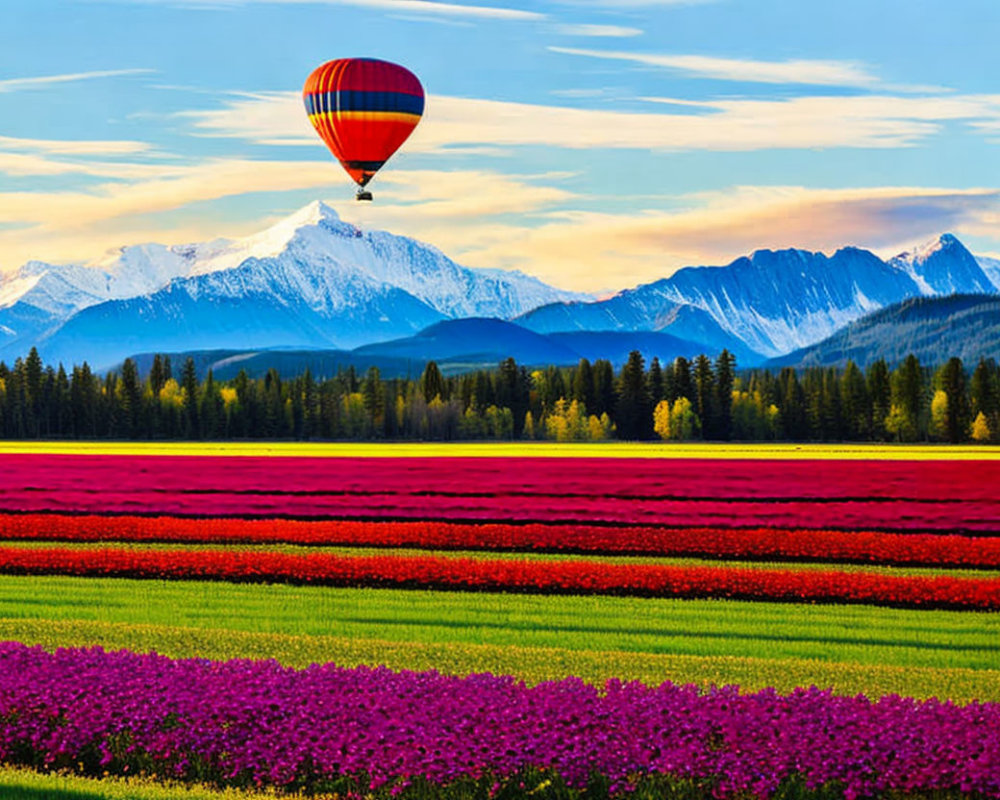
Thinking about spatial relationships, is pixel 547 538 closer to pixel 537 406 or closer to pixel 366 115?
pixel 366 115

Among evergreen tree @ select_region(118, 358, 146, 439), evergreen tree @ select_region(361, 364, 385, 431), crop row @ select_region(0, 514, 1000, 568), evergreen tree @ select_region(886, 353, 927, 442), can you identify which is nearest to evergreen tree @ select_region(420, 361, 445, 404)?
evergreen tree @ select_region(361, 364, 385, 431)

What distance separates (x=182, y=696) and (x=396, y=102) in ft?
194

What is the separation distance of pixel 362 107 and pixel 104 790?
5993 centimetres

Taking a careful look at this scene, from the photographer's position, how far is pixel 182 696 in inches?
600

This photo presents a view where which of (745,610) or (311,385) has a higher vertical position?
(311,385)

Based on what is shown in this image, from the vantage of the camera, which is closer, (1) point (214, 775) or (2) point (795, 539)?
(1) point (214, 775)

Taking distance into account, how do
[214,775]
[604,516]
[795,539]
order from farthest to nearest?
[604,516] → [795,539] → [214,775]

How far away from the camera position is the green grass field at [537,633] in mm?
19641

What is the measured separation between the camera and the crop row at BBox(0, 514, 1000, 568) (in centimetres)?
3441

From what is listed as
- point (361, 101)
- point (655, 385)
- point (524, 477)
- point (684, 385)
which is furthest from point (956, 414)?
point (524, 477)

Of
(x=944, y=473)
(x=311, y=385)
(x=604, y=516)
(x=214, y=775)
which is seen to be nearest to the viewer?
(x=214, y=775)

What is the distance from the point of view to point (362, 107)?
70625mm

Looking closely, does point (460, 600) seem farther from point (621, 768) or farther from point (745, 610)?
point (621, 768)

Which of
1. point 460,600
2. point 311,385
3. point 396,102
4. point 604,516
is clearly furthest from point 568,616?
point 311,385
